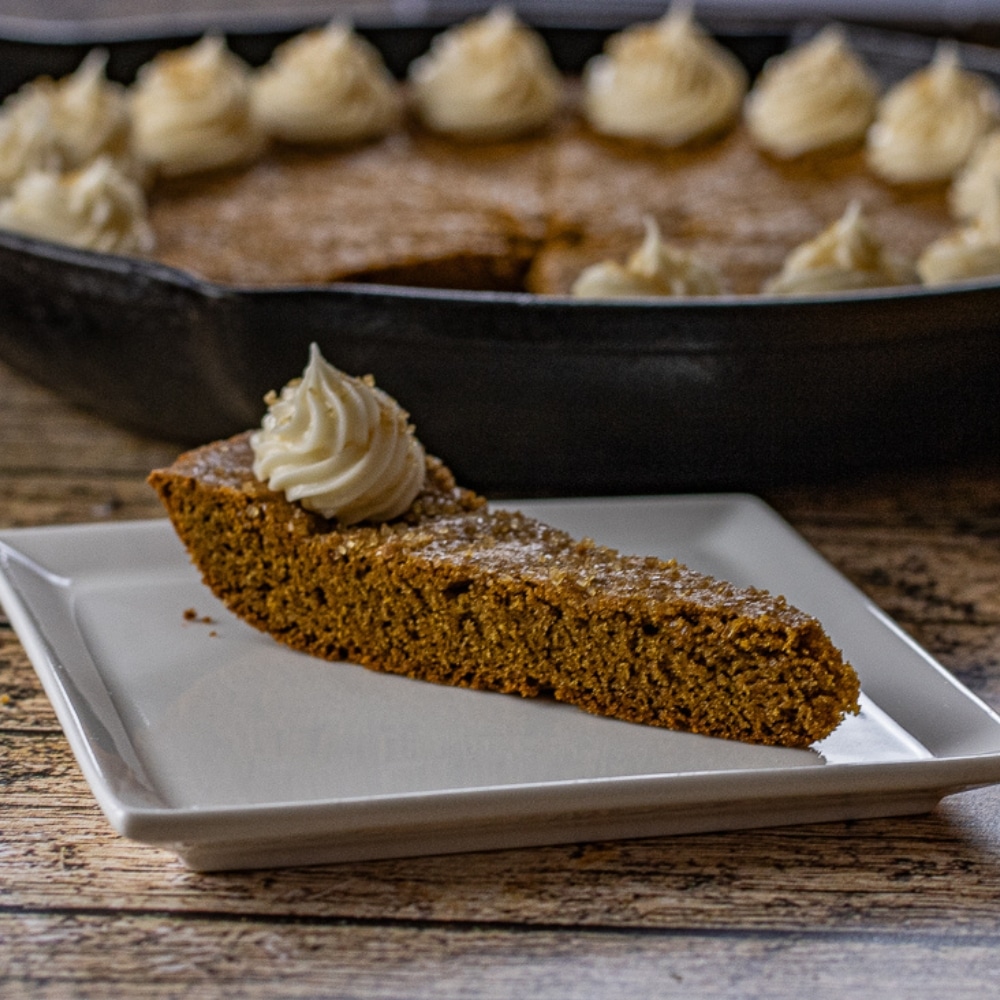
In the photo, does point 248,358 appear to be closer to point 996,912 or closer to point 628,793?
point 628,793

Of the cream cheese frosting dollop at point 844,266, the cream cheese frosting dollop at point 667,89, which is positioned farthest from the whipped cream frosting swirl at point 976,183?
the cream cheese frosting dollop at point 667,89

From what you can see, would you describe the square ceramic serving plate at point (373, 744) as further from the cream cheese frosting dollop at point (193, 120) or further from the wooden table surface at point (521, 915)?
the cream cheese frosting dollop at point (193, 120)

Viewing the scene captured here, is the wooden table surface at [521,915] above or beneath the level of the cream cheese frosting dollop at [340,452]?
beneath

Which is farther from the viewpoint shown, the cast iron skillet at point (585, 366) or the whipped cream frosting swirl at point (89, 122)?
the whipped cream frosting swirl at point (89, 122)

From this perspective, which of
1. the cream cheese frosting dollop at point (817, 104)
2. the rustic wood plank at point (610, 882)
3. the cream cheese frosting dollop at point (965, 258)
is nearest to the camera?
the rustic wood plank at point (610, 882)

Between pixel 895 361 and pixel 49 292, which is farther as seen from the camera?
pixel 49 292

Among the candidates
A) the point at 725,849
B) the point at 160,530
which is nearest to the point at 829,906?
the point at 725,849

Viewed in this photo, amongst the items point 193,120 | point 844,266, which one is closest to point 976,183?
point 844,266
